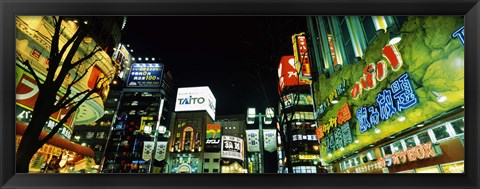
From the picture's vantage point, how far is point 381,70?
617cm

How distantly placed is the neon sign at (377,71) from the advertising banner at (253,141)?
46798mm

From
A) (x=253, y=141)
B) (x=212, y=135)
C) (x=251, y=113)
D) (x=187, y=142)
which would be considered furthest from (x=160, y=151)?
(x=251, y=113)

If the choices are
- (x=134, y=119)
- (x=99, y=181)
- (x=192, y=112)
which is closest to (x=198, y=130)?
(x=192, y=112)

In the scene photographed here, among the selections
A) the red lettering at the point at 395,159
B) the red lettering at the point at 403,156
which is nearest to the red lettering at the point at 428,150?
the red lettering at the point at 403,156

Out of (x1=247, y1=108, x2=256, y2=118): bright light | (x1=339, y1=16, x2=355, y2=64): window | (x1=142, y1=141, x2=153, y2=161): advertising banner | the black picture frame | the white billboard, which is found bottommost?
the black picture frame

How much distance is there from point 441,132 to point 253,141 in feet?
165

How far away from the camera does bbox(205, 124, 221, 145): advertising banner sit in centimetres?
5008

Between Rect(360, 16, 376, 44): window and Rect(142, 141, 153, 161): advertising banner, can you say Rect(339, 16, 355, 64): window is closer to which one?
Rect(360, 16, 376, 44): window

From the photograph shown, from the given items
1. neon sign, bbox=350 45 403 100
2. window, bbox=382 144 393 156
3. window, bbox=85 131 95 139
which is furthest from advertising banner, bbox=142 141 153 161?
window, bbox=382 144 393 156

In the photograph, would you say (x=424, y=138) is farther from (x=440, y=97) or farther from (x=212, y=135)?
(x=212, y=135)

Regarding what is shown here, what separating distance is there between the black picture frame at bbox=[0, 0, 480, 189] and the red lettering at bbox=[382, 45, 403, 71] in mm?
4342

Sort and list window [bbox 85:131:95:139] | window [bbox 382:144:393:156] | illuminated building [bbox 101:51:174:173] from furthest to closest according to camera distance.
Answer: window [bbox 85:131:95:139] < illuminated building [bbox 101:51:174:173] < window [bbox 382:144:393:156]
